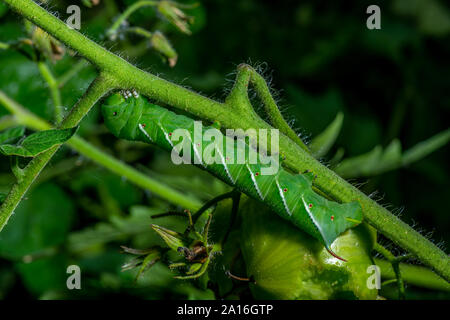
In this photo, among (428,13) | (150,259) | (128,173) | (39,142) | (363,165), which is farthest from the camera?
(428,13)

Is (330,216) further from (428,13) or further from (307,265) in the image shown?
(428,13)

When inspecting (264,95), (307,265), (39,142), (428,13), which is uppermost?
(428,13)

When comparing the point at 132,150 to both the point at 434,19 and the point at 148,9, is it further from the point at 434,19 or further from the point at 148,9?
the point at 434,19

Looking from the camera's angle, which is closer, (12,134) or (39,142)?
(39,142)

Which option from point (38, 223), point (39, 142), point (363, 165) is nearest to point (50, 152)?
point (39, 142)
